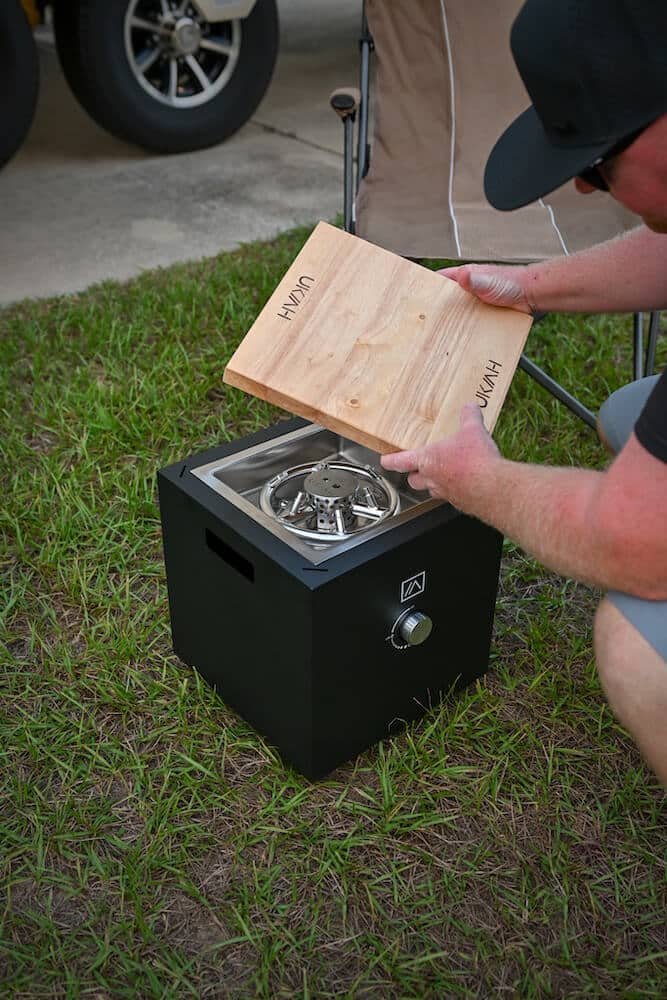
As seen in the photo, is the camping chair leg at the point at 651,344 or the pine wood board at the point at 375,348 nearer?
the pine wood board at the point at 375,348

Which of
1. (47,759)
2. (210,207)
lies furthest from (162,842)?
(210,207)

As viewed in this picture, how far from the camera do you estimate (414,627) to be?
160 cm

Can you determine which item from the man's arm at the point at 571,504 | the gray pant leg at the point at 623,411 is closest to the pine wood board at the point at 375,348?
the man's arm at the point at 571,504

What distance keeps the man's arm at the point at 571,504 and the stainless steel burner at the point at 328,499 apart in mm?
211

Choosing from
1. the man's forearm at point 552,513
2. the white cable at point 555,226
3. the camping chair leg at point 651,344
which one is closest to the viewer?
the man's forearm at point 552,513

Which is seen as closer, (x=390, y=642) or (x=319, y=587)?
(x=319, y=587)

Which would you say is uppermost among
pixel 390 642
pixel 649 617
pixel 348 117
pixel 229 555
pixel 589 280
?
pixel 348 117

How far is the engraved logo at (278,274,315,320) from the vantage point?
5.41ft

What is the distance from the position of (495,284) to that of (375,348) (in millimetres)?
254

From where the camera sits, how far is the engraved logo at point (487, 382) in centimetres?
162

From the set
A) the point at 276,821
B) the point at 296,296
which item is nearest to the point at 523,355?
the point at 296,296

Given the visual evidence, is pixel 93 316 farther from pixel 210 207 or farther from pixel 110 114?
pixel 110 114

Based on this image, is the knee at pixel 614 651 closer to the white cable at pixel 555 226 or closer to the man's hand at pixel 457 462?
the man's hand at pixel 457 462

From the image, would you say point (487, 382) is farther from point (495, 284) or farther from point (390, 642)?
point (390, 642)
